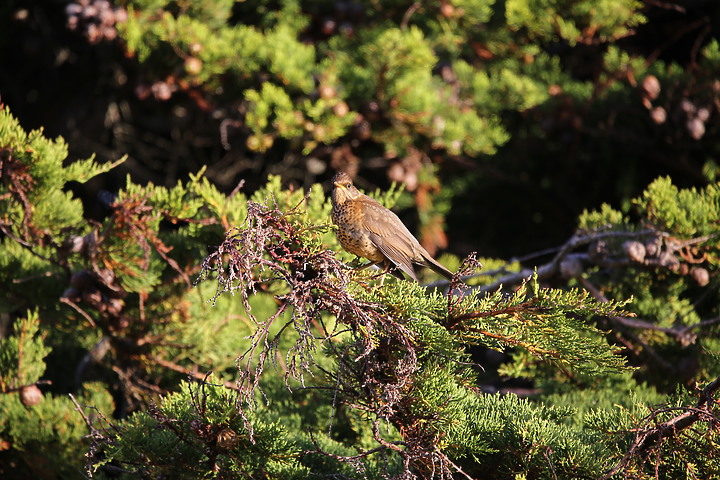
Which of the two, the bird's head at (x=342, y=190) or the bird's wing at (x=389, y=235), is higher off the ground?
the bird's head at (x=342, y=190)

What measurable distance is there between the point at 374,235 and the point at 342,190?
1.35ft

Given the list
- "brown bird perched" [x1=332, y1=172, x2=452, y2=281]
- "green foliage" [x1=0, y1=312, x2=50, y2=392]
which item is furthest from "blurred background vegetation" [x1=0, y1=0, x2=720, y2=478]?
"brown bird perched" [x1=332, y1=172, x2=452, y2=281]

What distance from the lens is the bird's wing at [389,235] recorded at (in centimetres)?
280

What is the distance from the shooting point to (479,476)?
2.30m

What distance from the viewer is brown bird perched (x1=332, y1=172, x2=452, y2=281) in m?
2.80

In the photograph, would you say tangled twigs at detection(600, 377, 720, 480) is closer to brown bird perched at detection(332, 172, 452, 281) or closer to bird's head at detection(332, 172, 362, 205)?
brown bird perched at detection(332, 172, 452, 281)

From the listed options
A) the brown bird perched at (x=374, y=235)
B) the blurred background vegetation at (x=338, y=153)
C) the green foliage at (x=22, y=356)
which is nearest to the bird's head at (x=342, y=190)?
the brown bird perched at (x=374, y=235)

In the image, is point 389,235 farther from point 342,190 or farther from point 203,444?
point 203,444

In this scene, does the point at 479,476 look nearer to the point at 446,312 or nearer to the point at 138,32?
the point at 446,312

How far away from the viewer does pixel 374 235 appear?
2.82 m

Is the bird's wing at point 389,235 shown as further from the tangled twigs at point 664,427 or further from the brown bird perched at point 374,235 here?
the tangled twigs at point 664,427

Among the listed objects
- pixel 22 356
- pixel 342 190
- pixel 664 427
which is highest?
pixel 342 190

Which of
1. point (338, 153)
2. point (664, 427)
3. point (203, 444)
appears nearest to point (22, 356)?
point (203, 444)

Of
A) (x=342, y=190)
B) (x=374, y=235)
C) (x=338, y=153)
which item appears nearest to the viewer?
(x=374, y=235)
